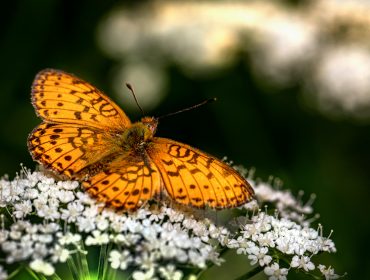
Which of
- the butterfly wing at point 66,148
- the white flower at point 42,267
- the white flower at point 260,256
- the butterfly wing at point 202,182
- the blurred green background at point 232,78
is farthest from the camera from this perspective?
the blurred green background at point 232,78

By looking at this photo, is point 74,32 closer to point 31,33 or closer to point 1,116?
point 31,33

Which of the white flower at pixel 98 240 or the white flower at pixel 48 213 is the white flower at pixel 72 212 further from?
the white flower at pixel 98 240

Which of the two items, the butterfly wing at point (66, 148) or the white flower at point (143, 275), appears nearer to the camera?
the white flower at point (143, 275)

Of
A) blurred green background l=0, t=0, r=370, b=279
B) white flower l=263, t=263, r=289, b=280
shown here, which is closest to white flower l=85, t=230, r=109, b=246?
white flower l=263, t=263, r=289, b=280

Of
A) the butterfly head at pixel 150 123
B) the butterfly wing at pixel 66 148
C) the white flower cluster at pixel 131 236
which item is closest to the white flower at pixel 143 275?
the white flower cluster at pixel 131 236

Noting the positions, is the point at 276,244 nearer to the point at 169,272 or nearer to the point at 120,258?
the point at 169,272

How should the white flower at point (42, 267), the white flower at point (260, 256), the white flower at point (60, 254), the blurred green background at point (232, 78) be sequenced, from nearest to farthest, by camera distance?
the white flower at point (42, 267), the white flower at point (60, 254), the white flower at point (260, 256), the blurred green background at point (232, 78)

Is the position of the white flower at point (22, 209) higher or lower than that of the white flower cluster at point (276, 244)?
higher
